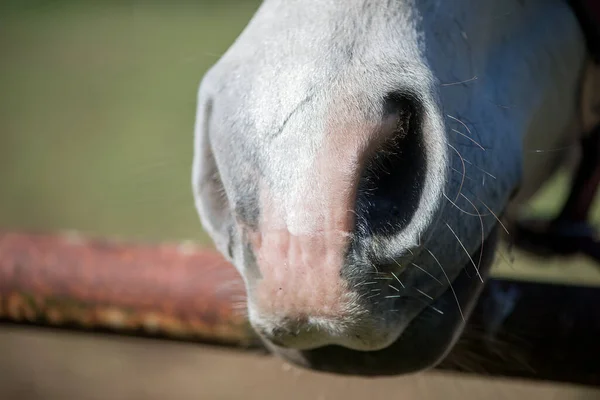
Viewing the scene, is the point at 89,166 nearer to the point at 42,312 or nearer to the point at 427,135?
the point at 42,312

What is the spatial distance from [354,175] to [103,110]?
5229 mm

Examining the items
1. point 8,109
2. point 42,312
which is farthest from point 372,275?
point 8,109

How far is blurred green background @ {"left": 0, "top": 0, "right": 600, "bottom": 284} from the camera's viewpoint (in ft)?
12.1

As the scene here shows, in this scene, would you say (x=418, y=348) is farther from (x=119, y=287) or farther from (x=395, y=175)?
(x=119, y=287)

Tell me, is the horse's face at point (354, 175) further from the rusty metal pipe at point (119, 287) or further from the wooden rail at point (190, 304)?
the rusty metal pipe at point (119, 287)

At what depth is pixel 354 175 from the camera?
0.58m

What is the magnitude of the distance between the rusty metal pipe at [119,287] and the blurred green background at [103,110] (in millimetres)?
1160

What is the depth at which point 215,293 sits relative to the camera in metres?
1.04

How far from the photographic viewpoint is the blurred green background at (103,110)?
3684 mm

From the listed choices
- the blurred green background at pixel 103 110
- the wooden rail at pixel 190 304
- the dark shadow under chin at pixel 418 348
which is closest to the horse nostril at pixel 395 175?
the dark shadow under chin at pixel 418 348

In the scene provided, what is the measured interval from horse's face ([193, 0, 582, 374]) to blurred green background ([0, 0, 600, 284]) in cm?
169

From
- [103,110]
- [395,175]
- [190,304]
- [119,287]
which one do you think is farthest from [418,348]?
[103,110]

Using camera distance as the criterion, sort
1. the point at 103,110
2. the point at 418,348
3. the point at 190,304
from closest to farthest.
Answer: the point at 418,348
the point at 190,304
the point at 103,110

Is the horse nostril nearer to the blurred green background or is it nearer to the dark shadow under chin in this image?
the dark shadow under chin
